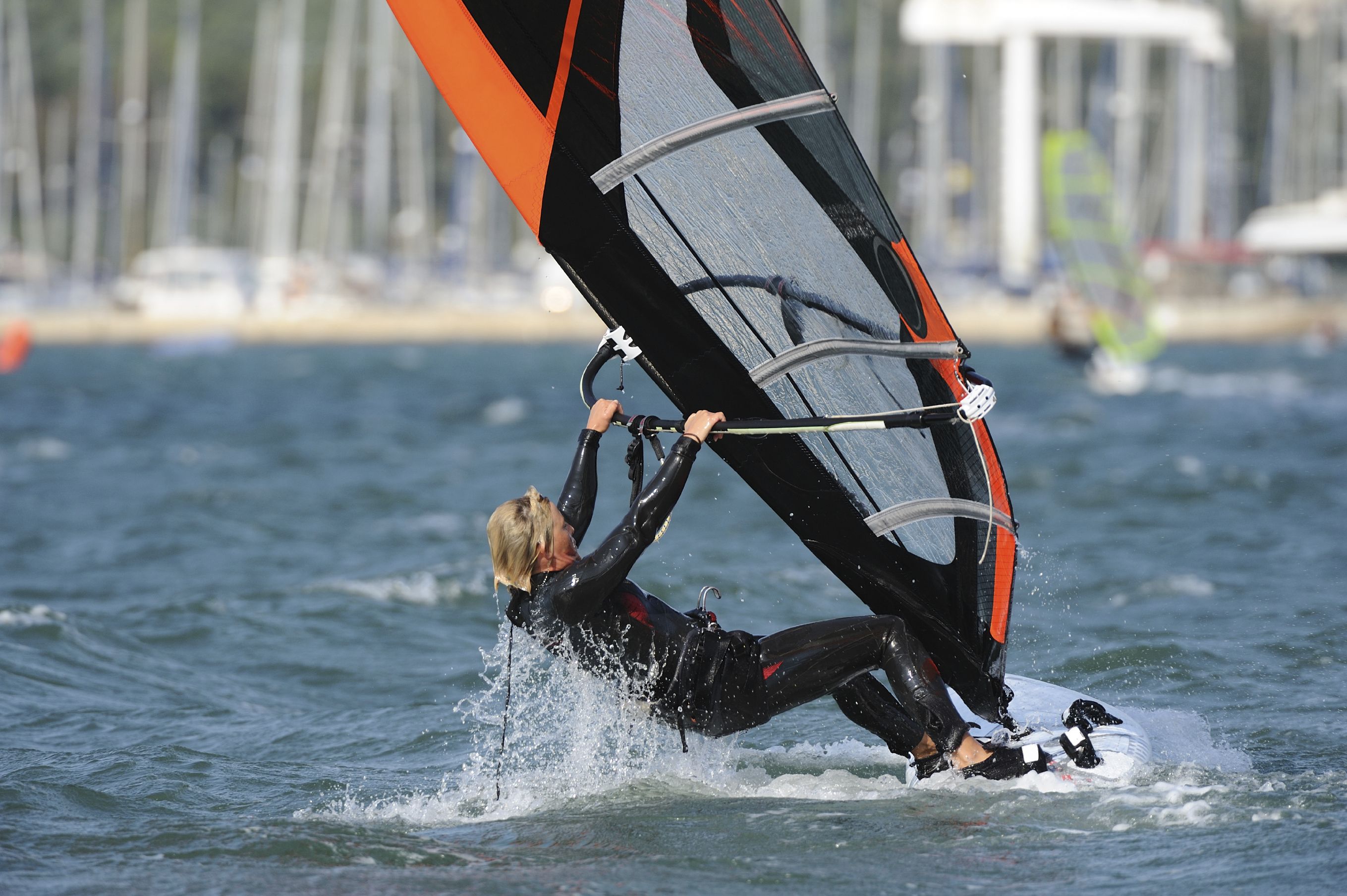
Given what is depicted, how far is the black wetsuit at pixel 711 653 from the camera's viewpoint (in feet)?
14.5

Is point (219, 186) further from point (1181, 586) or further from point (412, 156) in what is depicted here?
point (1181, 586)

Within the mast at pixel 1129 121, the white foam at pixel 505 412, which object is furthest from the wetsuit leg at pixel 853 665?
the mast at pixel 1129 121

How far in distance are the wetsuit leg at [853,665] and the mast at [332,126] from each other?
3817 cm

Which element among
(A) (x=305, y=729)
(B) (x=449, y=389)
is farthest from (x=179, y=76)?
(A) (x=305, y=729)

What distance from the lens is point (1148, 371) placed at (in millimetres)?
29172

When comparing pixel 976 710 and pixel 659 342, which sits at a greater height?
pixel 659 342

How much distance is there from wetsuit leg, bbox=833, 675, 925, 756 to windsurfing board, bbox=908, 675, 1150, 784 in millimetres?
116

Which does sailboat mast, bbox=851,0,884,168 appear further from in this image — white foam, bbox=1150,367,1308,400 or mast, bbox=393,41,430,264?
white foam, bbox=1150,367,1308,400

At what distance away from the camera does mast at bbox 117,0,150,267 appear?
145 ft

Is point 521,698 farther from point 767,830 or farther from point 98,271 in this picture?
point 98,271

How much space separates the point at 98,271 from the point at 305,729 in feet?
154

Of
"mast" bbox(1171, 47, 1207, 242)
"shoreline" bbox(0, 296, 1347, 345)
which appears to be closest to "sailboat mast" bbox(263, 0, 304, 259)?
"shoreline" bbox(0, 296, 1347, 345)

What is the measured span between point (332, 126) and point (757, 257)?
39.6 meters

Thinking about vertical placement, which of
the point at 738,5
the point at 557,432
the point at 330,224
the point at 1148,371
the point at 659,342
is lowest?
the point at 659,342
